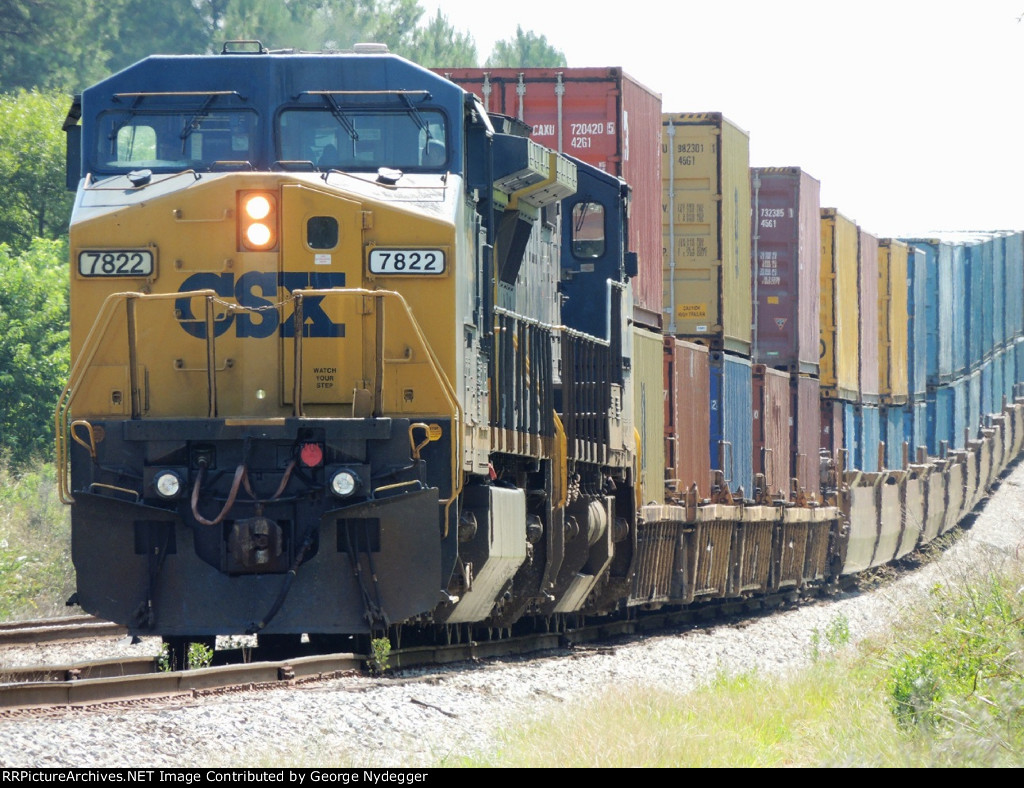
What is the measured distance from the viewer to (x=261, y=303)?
9086 millimetres

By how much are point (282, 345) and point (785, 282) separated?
574 inches

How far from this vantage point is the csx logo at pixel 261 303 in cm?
900

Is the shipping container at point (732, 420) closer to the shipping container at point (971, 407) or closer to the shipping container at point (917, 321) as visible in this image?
the shipping container at point (917, 321)

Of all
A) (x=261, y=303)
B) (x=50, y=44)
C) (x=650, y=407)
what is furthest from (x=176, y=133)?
(x=50, y=44)

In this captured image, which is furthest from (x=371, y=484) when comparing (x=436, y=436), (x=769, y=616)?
(x=769, y=616)

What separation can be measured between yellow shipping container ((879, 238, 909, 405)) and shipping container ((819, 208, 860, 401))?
2443mm

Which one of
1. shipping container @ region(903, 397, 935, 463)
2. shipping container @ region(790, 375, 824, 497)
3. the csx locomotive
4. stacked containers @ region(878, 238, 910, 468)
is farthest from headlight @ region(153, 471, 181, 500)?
shipping container @ region(903, 397, 935, 463)

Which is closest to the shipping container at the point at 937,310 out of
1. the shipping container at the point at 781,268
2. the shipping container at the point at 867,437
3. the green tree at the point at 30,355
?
the shipping container at the point at 867,437

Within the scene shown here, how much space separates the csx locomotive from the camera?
8.80 meters

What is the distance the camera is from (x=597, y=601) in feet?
47.3

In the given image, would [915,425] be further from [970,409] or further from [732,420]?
[732,420]

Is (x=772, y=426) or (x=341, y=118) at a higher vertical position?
(x=341, y=118)

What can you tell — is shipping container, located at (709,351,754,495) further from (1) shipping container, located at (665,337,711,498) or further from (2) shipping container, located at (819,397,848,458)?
(2) shipping container, located at (819,397,848,458)

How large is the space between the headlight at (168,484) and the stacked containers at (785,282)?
14953mm
